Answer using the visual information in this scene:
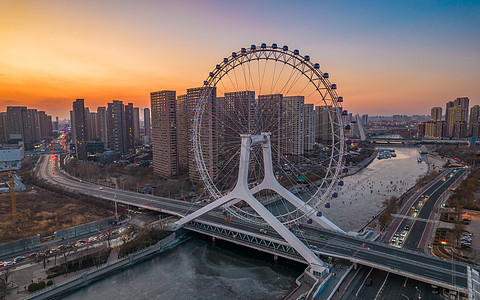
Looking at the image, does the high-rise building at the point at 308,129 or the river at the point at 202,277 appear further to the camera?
the high-rise building at the point at 308,129

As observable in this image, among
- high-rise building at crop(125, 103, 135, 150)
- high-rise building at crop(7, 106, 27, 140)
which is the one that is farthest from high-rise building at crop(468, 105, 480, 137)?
high-rise building at crop(7, 106, 27, 140)

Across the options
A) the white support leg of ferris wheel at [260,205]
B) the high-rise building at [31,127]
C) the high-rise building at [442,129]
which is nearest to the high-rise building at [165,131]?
the white support leg of ferris wheel at [260,205]

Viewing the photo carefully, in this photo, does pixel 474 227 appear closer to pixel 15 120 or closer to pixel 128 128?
pixel 128 128

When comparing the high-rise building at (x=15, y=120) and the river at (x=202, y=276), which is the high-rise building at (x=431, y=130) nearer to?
the river at (x=202, y=276)

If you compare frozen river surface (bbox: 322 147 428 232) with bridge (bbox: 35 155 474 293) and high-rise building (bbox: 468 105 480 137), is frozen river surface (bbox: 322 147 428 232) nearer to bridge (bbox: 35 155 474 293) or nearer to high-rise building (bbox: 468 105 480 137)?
bridge (bbox: 35 155 474 293)

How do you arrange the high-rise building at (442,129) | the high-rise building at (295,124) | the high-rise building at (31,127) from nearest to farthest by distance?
1. the high-rise building at (295,124)
2. the high-rise building at (31,127)
3. the high-rise building at (442,129)

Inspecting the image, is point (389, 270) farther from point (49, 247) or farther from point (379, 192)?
point (379, 192)

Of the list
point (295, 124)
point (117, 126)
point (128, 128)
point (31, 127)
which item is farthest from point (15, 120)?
point (295, 124)
